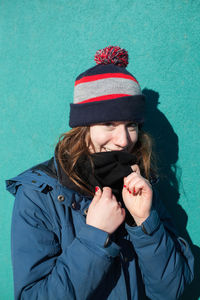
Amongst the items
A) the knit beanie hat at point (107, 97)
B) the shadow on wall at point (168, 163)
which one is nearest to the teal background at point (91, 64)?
the shadow on wall at point (168, 163)

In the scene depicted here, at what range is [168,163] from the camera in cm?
171

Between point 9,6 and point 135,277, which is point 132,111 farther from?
point 9,6

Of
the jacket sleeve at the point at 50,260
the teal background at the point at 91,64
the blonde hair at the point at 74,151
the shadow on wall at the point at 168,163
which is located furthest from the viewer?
the shadow on wall at the point at 168,163

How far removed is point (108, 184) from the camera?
1.18m

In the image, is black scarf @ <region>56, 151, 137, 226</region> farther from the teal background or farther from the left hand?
the teal background

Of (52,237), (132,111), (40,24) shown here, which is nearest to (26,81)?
(40,24)

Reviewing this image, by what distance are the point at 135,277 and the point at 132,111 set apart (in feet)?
3.12

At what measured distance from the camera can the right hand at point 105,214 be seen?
96 centimetres

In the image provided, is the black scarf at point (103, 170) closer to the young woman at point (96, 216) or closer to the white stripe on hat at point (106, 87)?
the young woman at point (96, 216)

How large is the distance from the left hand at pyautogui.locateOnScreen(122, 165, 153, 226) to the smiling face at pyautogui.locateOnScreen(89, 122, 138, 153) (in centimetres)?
19

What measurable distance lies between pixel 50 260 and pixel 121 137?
733 mm

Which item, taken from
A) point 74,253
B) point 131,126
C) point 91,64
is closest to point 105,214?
point 74,253

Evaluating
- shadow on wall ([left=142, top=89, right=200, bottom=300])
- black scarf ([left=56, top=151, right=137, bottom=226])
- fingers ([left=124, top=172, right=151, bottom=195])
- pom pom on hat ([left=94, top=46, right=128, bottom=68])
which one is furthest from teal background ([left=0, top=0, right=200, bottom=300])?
fingers ([left=124, top=172, right=151, bottom=195])

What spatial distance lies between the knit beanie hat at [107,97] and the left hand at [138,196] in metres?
0.34
